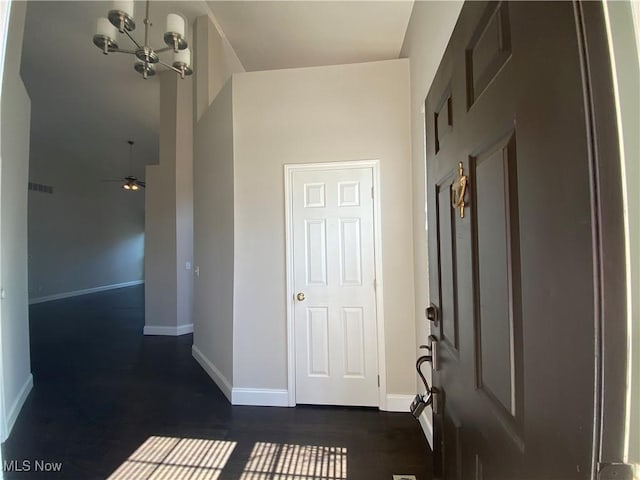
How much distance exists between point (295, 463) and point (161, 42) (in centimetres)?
473

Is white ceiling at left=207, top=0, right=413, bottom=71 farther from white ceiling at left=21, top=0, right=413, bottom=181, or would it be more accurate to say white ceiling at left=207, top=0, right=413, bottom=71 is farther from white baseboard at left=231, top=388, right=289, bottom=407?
white baseboard at left=231, top=388, right=289, bottom=407

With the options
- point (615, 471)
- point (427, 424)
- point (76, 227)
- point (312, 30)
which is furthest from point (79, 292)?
point (615, 471)

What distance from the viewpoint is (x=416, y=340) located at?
2.56m

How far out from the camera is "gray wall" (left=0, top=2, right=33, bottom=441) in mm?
2416

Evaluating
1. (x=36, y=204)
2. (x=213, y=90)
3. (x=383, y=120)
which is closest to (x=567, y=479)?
(x=383, y=120)

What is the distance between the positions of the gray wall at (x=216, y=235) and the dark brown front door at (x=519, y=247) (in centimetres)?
226

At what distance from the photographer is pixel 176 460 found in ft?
6.71

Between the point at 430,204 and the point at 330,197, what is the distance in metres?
1.42

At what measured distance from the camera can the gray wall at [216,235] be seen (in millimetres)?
2885

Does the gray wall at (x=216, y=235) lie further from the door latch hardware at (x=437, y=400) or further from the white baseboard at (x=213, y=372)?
the door latch hardware at (x=437, y=400)

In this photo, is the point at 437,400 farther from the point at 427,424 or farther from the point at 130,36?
the point at 130,36

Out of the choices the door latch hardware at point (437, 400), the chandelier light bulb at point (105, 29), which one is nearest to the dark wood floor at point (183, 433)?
the door latch hardware at point (437, 400)

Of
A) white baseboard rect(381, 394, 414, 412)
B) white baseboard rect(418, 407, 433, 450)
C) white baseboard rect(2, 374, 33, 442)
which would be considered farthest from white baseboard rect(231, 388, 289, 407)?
white baseboard rect(2, 374, 33, 442)

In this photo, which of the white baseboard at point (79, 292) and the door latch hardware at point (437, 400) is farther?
the white baseboard at point (79, 292)
